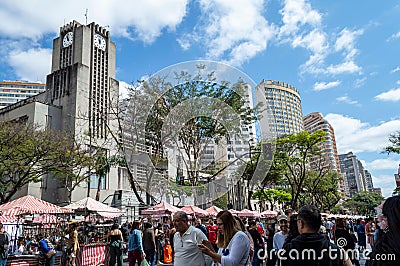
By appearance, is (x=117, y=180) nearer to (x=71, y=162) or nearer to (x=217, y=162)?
(x=71, y=162)

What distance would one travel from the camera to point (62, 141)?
21.6 m

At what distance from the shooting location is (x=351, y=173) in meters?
140

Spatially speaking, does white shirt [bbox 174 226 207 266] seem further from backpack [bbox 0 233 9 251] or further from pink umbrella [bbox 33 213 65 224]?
pink umbrella [bbox 33 213 65 224]

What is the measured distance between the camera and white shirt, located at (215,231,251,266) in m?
2.96

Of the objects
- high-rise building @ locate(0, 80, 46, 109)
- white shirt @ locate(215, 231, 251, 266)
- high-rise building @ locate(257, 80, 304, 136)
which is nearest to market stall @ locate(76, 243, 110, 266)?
white shirt @ locate(215, 231, 251, 266)

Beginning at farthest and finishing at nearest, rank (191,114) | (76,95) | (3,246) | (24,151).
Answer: (76,95) → (24,151) → (3,246) → (191,114)

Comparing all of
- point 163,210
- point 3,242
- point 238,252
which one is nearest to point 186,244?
point 238,252

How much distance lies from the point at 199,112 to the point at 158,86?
1.05 metres

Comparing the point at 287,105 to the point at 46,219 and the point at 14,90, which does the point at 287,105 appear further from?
the point at 14,90

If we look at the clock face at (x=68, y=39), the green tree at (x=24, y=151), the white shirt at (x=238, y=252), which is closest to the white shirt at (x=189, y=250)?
the white shirt at (x=238, y=252)

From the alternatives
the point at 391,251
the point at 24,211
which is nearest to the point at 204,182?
the point at 391,251

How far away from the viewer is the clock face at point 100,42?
39.6m

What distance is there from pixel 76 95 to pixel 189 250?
34648 millimetres

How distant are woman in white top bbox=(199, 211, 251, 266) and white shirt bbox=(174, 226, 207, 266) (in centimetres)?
39
